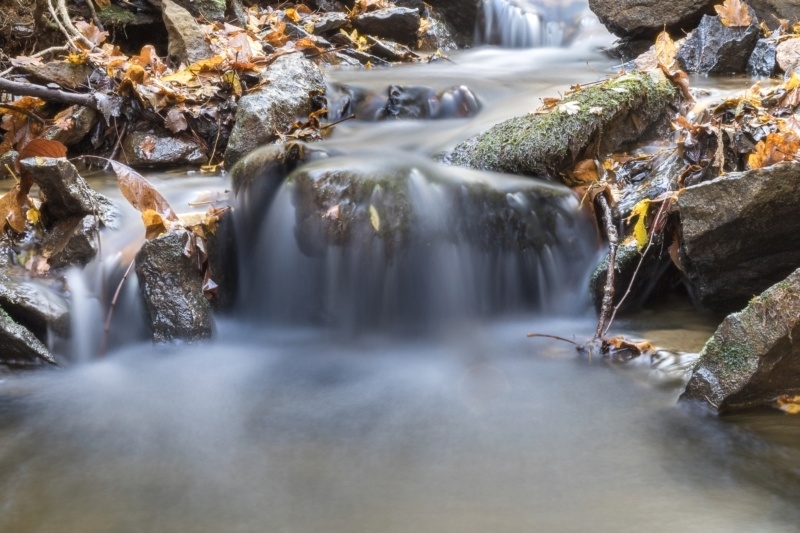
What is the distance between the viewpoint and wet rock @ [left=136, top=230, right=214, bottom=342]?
368 cm

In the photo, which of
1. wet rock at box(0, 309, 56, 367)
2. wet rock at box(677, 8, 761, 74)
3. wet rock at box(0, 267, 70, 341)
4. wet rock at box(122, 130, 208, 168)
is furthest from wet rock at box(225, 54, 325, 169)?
wet rock at box(677, 8, 761, 74)

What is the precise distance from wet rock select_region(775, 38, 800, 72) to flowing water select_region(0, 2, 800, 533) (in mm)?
3494

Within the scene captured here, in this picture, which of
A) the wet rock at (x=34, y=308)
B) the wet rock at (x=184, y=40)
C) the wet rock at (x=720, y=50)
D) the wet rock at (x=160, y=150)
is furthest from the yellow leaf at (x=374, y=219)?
the wet rock at (x=720, y=50)

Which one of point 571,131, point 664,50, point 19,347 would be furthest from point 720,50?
point 19,347

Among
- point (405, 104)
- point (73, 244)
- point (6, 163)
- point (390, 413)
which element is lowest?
point (390, 413)

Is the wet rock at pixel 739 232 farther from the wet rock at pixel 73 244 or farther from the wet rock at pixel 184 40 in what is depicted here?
the wet rock at pixel 184 40

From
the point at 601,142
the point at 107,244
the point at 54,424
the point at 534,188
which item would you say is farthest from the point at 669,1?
the point at 54,424

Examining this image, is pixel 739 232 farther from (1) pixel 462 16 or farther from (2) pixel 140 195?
(1) pixel 462 16

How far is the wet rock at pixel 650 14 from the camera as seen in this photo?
779 centimetres

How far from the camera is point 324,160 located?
4438mm

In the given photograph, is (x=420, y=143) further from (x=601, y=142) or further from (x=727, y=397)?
(x=727, y=397)

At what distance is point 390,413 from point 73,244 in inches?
84.7

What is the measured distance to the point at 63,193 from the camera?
4.02 metres

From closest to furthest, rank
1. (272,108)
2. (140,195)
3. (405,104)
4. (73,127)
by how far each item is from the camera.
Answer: (140,195) → (272,108) → (73,127) → (405,104)
